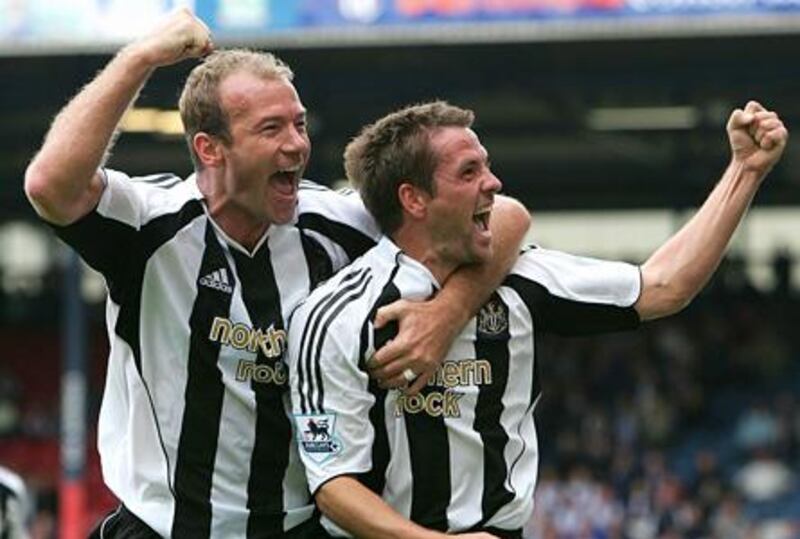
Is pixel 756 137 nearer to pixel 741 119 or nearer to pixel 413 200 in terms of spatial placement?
pixel 741 119

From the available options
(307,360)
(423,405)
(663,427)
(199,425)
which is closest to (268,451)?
(199,425)

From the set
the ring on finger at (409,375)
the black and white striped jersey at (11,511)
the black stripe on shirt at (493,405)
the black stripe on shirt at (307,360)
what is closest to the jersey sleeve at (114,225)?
the black stripe on shirt at (307,360)

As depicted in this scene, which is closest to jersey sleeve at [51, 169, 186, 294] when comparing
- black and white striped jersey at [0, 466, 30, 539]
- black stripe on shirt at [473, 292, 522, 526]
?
black stripe on shirt at [473, 292, 522, 526]

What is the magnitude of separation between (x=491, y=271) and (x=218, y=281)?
63 cm

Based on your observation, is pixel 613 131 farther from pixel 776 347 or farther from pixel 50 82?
pixel 50 82

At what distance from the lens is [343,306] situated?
4.87 meters

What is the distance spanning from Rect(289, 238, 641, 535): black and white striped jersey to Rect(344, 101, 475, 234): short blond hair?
103mm

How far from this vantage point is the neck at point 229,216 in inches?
198

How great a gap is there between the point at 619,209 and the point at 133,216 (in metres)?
25.1

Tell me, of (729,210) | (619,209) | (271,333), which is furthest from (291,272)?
(619,209)

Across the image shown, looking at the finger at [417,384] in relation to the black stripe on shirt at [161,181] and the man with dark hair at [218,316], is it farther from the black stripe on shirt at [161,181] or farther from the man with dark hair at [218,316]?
the black stripe on shirt at [161,181]

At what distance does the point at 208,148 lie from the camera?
496cm

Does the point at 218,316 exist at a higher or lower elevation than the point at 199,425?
higher

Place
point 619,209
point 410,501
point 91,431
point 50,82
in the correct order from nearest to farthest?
point 410,501 → point 50,82 → point 91,431 → point 619,209
